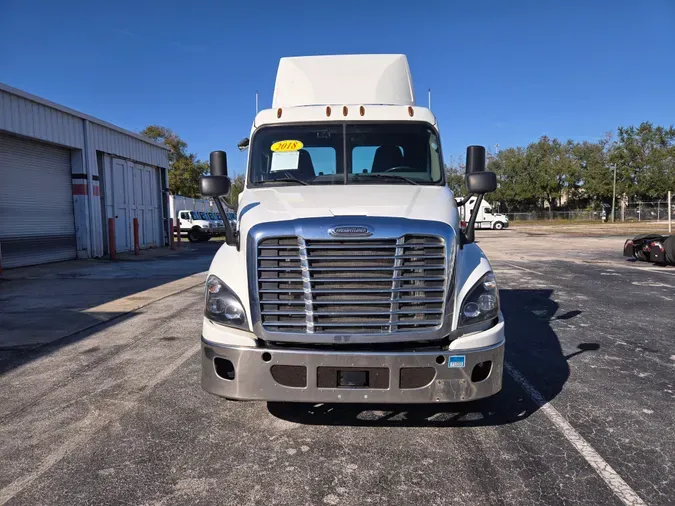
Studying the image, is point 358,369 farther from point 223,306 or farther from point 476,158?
point 476,158

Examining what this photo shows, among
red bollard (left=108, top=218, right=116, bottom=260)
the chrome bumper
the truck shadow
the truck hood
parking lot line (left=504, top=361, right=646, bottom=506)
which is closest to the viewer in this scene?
parking lot line (left=504, top=361, right=646, bottom=506)

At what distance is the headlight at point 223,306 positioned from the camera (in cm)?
348

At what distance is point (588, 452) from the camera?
11.3 ft

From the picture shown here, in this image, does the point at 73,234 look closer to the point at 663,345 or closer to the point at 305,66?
the point at 305,66

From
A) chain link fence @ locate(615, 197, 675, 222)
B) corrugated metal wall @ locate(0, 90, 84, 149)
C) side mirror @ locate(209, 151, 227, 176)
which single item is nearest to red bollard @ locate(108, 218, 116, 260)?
corrugated metal wall @ locate(0, 90, 84, 149)

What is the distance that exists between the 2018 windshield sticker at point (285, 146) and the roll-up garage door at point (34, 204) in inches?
497

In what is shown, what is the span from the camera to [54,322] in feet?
24.9

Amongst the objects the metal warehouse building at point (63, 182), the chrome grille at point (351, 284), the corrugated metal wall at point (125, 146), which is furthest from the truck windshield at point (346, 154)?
the corrugated metal wall at point (125, 146)

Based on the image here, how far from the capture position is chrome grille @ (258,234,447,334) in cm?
338

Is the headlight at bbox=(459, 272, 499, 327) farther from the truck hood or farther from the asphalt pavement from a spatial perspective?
the asphalt pavement

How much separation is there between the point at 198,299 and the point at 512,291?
6.25 metres

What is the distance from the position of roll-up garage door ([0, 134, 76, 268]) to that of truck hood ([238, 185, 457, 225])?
12964 millimetres

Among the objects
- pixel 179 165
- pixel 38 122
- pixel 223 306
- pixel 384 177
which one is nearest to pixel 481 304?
pixel 384 177

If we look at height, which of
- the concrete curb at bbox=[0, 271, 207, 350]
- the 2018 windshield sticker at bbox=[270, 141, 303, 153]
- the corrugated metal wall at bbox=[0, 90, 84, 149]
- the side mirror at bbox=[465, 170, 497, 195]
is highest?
the corrugated metal wall at bbox=[0, 90, 84, 149]
